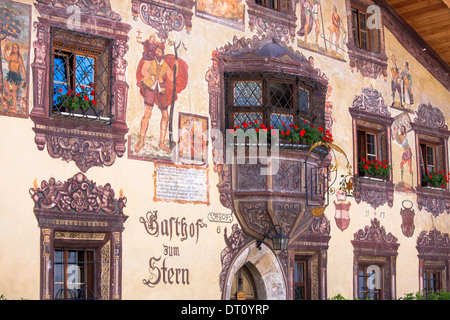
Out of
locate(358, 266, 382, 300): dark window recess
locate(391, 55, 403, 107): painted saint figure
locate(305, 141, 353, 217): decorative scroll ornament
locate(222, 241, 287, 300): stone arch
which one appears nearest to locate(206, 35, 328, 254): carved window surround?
locate(305, 141, 353, 217): decorative scroll ornament

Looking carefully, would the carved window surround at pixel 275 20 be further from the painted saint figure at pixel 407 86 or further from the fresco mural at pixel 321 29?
the painted saint figure at pixel 407 86

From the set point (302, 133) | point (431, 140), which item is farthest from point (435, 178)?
point (302, 133)

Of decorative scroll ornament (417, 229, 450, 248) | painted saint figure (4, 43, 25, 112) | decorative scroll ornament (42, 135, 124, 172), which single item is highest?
painted saint figure (4, 43, 25, 112)

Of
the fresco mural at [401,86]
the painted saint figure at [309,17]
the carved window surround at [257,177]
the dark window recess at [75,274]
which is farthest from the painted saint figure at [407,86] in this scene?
the dark window recess at [75,274]

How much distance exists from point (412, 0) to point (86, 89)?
8275 mm

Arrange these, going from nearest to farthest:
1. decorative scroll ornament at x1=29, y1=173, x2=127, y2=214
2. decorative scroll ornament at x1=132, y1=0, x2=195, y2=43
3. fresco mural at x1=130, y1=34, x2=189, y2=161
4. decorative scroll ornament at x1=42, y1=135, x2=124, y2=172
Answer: decorative scroll ornament at x1=29, y1=173, x2=127, y2=214 → decorative scroll ornament at x1=42, y1=135, x2=124, y2=172 → fresco mural at x1=130, y1=34, x2=189, y2=161 → decorative scroll ornament at x1=132, y1=0, x2=195, y2=43

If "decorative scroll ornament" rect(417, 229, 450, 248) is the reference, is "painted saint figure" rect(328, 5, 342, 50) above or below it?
above

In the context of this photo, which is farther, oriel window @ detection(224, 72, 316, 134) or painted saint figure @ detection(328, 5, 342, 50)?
painted saint figure @ detection(328, 5, 342, 50)

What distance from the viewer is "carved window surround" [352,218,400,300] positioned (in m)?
15.3

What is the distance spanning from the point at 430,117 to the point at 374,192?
2945 mm

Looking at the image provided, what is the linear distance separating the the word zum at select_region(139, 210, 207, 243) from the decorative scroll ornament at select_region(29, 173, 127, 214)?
51 centimetres

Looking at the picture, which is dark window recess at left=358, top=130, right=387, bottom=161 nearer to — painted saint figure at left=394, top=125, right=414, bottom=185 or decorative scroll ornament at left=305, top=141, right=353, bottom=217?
painted saint figure at left=394, top=125, right=414, bottom=185

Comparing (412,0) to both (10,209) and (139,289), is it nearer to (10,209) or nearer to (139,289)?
(139,289)

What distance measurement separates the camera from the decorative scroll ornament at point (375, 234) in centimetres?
1539
